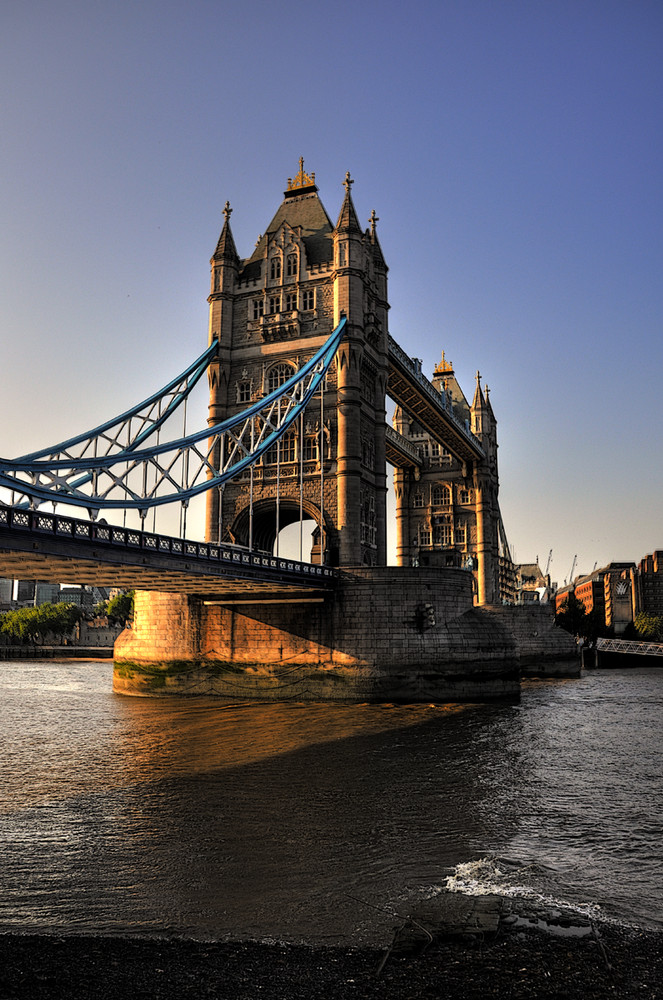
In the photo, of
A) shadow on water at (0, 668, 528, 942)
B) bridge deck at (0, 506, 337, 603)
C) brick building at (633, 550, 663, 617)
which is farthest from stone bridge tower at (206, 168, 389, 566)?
brick building at (633, 550, 663, 617)

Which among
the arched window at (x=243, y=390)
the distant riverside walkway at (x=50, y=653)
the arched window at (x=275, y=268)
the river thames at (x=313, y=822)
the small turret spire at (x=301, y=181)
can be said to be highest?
the small turret spire at (x=301, y=181)

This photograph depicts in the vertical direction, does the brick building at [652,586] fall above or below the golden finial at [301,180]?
below

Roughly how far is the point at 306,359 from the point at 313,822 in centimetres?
3114

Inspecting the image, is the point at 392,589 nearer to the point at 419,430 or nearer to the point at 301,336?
the point at 301,336

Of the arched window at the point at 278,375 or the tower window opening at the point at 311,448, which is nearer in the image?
the tower window opening at the point at 311,448

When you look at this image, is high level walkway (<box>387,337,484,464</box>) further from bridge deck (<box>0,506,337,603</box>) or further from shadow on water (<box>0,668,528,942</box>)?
shadow on water (<box>0,668,528,942</box>)

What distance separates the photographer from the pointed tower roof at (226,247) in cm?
4369

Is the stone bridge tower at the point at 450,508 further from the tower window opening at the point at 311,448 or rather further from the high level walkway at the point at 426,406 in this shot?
the tower window opening at the point at 311,448

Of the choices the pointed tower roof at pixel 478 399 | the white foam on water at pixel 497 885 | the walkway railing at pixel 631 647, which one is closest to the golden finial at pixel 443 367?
the pointed tower roof at pixel 478 399

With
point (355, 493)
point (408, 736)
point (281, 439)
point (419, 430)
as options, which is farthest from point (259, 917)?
point (419, 430)

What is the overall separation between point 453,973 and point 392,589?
2580 cm

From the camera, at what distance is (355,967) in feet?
22.8

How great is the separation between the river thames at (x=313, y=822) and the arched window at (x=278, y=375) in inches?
831

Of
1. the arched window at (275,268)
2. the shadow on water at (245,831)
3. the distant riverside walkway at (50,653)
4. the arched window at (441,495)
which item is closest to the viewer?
the shadow on water at (245,831)
